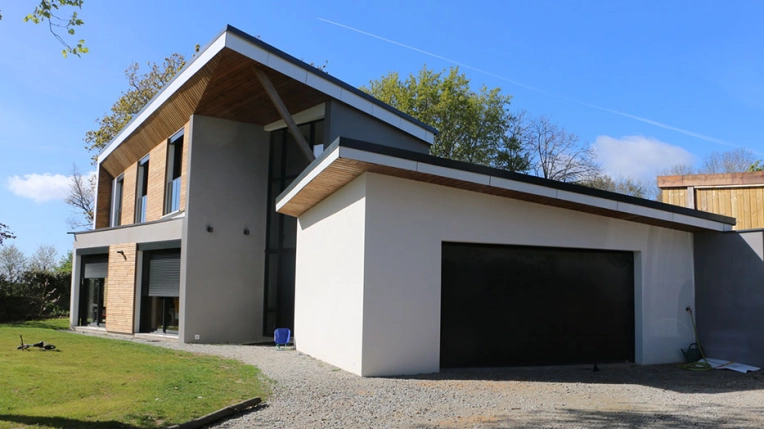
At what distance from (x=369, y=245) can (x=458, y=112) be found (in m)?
28.0

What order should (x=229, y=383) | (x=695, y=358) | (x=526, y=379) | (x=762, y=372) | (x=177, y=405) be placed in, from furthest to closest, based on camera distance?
1. (x=695, y=358)
2. (x=762, y=372)
3. (x=526, y=379)
4. (x=229, y=383)
5. (x=177, y=405)

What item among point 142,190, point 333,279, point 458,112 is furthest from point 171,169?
point 458,112

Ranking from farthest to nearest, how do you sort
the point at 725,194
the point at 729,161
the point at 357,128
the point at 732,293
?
the point at 729,161, the point at 357,128, the point at 725,194, the point at 732,293

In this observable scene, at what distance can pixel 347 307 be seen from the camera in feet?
32.5

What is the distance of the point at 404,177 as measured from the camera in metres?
9.57

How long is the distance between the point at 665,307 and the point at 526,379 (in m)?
4.24

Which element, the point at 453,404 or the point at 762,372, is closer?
the point at 453,404

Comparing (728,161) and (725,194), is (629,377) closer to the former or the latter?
(725,194)

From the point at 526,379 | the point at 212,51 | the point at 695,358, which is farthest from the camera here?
the point at 212,51

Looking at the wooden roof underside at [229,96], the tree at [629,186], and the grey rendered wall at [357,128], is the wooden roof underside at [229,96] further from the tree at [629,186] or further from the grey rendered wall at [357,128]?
the tree at [629,186]

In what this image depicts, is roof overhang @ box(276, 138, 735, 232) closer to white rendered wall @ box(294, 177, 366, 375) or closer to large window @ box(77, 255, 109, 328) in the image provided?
white rendered wall @ box(294, 177, 366, 375)

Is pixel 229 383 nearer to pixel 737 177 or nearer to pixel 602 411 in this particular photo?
pixel 602 411

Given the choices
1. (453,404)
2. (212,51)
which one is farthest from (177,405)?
(212,51)

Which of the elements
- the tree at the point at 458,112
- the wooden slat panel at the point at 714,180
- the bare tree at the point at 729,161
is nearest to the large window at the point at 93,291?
the wooden slat panel at the point at 714,180
